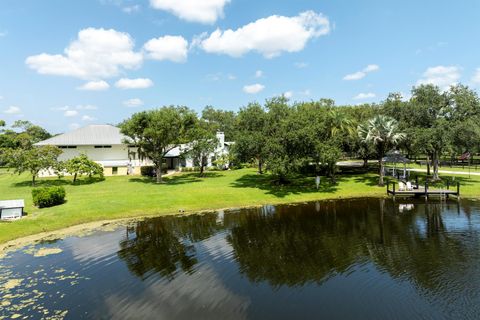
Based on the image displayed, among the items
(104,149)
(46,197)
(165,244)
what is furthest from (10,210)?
(104,149)

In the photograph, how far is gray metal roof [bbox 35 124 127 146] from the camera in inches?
2158

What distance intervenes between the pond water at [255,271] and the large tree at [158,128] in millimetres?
19792

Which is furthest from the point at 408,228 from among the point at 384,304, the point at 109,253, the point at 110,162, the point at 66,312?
the point at 110,162

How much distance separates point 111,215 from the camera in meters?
27.6

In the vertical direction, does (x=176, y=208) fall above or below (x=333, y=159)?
below

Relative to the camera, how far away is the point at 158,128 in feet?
143

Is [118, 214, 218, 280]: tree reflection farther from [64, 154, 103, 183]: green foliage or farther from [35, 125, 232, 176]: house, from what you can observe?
[35, 125, 232, 176]: house

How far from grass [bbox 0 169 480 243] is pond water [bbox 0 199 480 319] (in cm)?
365

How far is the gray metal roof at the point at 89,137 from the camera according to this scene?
54.8 m

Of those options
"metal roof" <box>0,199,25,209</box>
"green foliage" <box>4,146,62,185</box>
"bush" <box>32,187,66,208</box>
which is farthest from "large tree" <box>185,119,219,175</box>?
"metal roof" <box>0,199,25,209</box>

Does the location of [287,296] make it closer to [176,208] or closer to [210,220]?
[210,220]

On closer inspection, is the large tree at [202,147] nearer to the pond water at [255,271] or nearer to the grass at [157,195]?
the grass at [157,195]

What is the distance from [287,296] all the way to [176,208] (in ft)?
60.8

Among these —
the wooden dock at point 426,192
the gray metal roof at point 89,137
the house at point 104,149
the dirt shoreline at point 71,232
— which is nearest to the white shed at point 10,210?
the dirt shoreline at point 71,232
